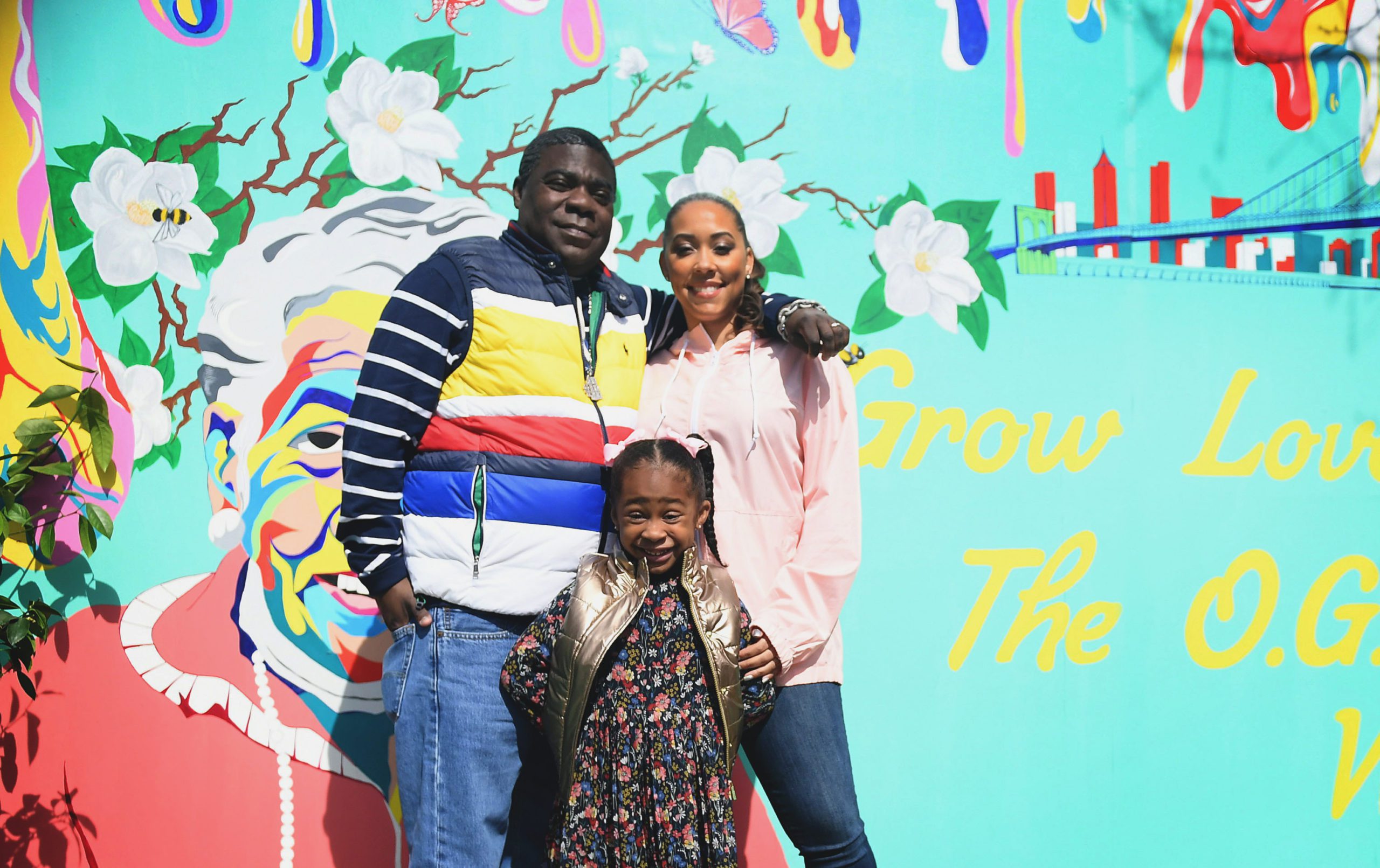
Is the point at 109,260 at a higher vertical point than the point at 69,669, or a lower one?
higher

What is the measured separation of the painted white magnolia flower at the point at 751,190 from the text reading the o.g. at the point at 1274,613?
74.1 inches

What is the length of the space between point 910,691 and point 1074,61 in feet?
7.13

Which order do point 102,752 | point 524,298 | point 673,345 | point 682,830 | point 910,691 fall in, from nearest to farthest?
point 682,830
point 524,298
point 673,345
point 102,752
point 910,691

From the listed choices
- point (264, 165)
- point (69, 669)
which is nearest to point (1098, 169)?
point (264, 165)

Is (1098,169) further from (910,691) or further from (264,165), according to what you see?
(264,165)

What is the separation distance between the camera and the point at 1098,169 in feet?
11.3

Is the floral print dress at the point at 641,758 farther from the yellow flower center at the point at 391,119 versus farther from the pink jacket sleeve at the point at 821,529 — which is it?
the yellow flower center at the point at 391,119

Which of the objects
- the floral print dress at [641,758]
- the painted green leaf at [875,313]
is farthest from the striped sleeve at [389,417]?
the painted green leaf at [875,313]

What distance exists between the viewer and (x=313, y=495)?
304 cm

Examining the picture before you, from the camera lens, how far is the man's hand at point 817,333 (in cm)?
227

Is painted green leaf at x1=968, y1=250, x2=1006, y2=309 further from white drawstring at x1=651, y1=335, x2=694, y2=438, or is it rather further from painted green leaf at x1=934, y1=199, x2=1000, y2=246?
white drawstring at x1=651, y1=335, x2=694, y2=438

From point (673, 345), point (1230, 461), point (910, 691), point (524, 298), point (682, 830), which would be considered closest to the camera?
point (682, 830)

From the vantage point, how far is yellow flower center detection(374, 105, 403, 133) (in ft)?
10.0

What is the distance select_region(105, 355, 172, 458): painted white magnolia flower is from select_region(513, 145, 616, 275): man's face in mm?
1374
